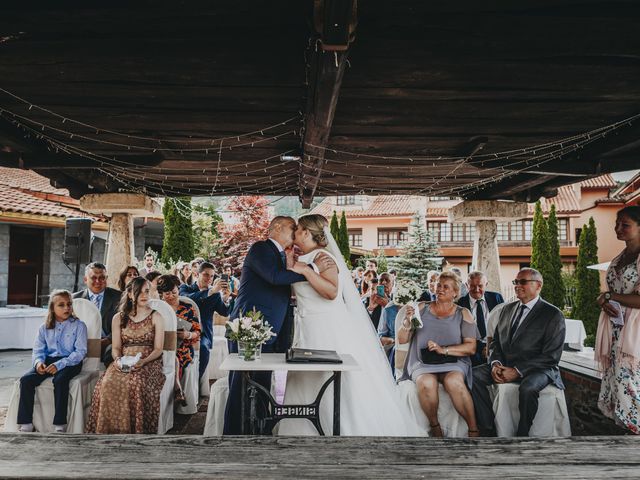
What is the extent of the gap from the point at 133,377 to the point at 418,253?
13641 millimetres

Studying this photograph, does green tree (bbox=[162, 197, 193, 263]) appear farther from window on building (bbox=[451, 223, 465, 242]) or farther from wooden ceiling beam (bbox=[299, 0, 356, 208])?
window on building (bbox=[451, 223, 465, 242])

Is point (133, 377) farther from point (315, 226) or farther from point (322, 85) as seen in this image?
point (322, 85)

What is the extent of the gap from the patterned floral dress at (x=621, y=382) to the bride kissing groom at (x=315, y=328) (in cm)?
146

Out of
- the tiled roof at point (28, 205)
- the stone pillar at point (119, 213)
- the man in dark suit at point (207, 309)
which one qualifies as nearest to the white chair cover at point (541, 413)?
the man in dark suit at point (207, 309)

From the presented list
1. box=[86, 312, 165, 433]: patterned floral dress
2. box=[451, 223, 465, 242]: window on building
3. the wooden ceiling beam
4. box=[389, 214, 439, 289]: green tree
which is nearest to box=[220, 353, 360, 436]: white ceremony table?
box=[86, 312, 165, 433]: patterned floral dress

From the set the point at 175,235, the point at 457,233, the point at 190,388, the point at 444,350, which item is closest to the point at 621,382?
the point at 444,350

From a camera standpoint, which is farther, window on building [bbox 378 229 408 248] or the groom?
window on building [bbox 378 229 408 248]

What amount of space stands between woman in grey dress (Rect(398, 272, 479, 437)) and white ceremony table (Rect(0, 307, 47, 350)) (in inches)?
290

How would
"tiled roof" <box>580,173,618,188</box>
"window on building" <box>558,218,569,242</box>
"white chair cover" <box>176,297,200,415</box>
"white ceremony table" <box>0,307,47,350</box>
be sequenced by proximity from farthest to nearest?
"window on building" <box>558,218,569,242</box> → "tiled roof" <box>580,173,618,188</box> → "white ceremony table" <box>0,307,47,350</box> → "white chair cover" <box>176,297,200,415</box>

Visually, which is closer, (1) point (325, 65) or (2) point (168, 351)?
(1) point (325, 65)

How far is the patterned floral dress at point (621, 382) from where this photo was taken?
341 cm

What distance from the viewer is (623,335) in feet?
11.6

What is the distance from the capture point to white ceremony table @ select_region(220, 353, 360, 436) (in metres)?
3.04

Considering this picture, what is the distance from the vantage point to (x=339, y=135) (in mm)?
5273
